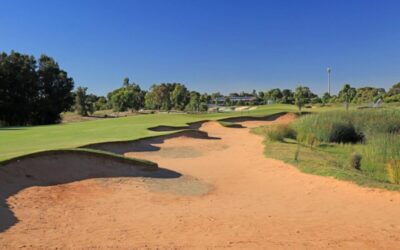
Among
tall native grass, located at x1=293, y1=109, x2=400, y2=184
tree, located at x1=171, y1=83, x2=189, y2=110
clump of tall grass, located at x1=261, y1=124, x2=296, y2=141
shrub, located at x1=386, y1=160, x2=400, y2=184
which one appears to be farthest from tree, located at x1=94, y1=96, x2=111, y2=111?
shrub, located at x1=386, y1=160, x2=400, y2=184

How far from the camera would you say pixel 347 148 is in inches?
862

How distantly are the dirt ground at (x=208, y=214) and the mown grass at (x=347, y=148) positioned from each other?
1.04 metres

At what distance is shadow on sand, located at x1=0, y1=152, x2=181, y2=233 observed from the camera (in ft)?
33.9

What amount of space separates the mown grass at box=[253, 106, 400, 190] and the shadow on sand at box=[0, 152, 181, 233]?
5.52 m

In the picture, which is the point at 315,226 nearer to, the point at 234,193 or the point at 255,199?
the point at 255,199

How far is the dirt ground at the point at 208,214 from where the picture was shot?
669 centimetres

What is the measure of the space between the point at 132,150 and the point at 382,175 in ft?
35.4

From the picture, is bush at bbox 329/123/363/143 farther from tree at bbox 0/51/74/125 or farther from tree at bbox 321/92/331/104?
tree at bbox 321/92/331/104

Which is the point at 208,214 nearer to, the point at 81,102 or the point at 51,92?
the point at 51,92

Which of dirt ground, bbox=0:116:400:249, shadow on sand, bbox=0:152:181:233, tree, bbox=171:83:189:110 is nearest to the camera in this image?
dirt ground, bbox=0:116:400:249

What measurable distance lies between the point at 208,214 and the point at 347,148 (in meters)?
15.5

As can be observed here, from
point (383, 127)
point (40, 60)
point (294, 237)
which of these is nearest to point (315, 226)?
point (294, 237)

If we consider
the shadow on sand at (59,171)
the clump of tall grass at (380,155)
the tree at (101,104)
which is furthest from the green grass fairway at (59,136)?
the tree at (101,104)

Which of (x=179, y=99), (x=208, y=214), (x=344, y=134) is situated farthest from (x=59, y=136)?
(x=179, y=99)
